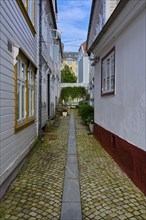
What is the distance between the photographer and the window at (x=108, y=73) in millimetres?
7134

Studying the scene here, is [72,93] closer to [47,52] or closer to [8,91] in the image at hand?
[47,52]

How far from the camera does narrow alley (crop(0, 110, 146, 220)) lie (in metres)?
3.62

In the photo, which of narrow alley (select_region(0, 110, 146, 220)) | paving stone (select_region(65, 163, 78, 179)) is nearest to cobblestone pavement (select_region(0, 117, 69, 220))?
narrow alley (select_region(0, 110, 146, 220))

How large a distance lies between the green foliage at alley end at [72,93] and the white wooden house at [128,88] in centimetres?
2597

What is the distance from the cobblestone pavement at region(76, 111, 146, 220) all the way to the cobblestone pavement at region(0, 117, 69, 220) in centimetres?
47

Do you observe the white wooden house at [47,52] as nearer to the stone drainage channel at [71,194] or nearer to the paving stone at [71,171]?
the paving stone at [71,171]

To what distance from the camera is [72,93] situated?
1334 inches

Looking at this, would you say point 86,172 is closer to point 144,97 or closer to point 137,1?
point 144,97

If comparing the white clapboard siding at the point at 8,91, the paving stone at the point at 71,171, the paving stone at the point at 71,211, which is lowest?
the paving stone at the point at 71,211

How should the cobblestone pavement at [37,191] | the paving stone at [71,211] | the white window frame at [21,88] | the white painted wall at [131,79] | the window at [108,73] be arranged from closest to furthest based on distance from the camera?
the paving stone at [71,211] < the cobblestone pavement at [37,191] < the white painted wall at [131,79] < the white window frame at [21,88] < the window at [108,73]

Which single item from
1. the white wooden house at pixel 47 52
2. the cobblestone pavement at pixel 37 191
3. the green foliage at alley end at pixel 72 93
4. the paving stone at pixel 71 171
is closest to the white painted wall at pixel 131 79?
the paving stone at pixel 71 171

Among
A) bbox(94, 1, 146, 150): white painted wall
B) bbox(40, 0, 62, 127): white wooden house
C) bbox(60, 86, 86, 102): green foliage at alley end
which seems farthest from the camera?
bbox(60, 86, 86, 102): green foliage at alley end

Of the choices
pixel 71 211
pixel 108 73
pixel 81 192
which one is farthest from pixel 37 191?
pixel 108 73

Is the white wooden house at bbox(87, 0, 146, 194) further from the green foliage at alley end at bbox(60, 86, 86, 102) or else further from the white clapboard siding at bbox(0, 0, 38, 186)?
the green foliage at alley end at bbox(60, 86, 86, 102)
